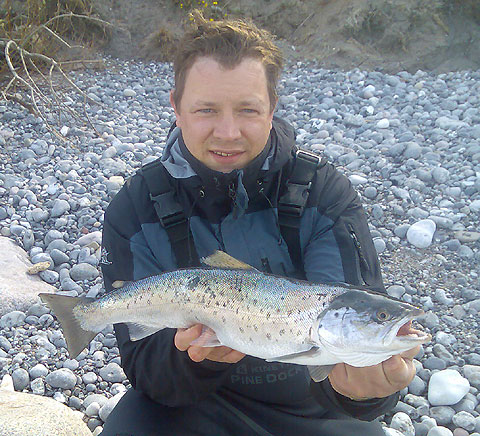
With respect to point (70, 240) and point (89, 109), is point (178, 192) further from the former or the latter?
point (89, 109)

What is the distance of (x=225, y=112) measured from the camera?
2873mm

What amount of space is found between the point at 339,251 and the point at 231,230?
56 cm

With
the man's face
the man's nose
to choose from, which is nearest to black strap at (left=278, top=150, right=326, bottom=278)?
the man's face

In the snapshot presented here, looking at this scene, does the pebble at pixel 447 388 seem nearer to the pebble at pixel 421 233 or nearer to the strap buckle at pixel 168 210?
the pebble at pixel 421 233

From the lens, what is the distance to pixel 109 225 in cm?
306

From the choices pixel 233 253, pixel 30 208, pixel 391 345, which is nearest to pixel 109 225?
pixel 233 253

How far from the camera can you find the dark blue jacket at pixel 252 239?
2.95 m

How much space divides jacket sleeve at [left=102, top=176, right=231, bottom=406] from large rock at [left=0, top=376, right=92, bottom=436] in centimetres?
51

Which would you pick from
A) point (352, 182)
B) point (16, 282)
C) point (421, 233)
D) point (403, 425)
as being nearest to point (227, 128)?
point (403, 425)

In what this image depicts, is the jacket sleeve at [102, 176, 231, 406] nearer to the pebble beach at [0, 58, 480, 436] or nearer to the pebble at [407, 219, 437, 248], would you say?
the pebble beach at [0, 58, 480, 436]

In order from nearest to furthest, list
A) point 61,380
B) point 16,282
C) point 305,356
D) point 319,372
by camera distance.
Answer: point 305,356, point 319,372, point 61,380, point 16,282

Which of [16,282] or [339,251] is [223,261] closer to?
[339,251]

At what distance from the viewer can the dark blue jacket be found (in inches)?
116

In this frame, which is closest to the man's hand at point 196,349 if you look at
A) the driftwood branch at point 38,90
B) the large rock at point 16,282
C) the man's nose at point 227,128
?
the man's nose at point 227,128
